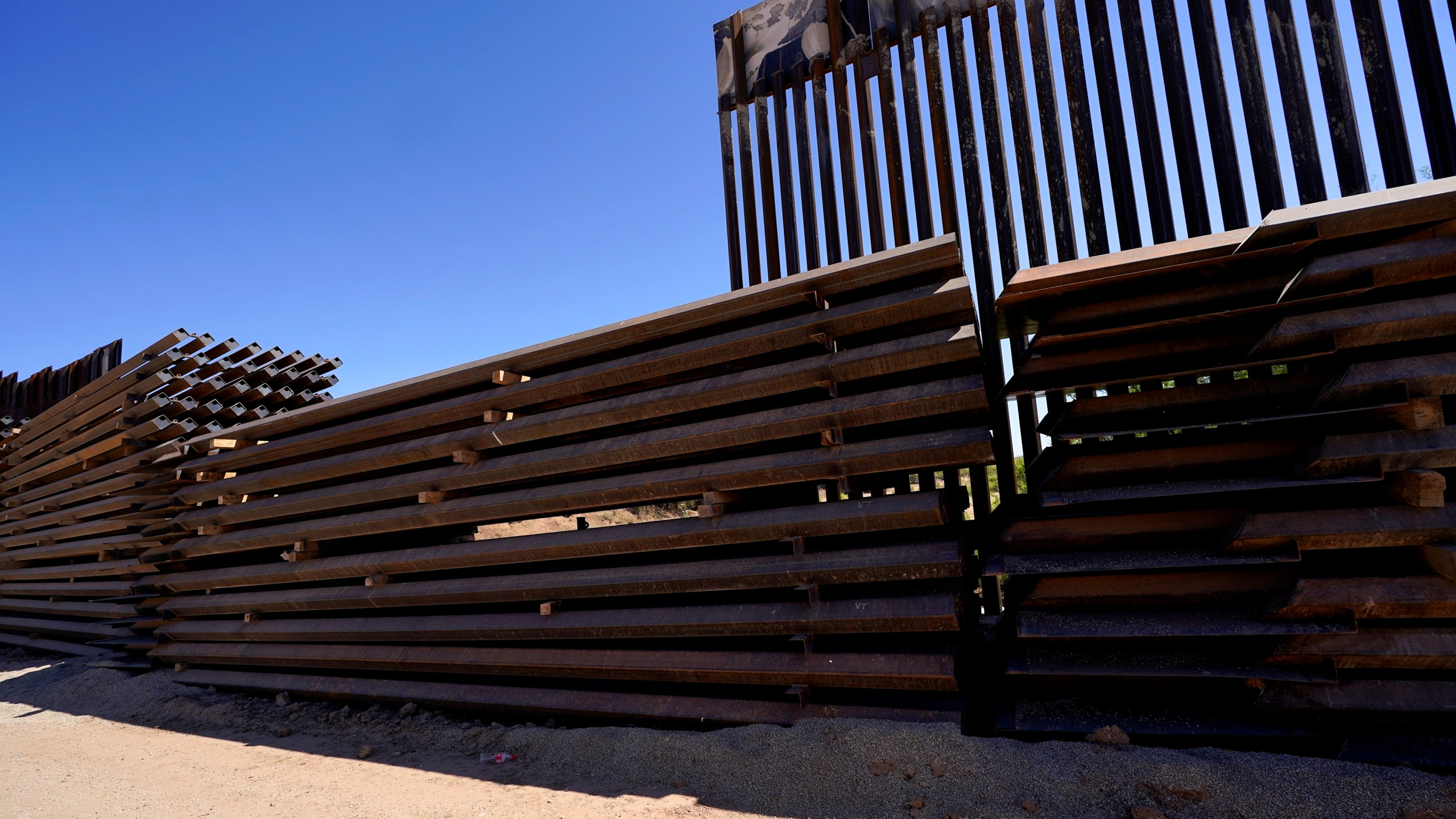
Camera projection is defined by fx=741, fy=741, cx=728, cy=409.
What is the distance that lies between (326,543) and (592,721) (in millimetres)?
3643

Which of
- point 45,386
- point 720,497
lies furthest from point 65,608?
point 720,497

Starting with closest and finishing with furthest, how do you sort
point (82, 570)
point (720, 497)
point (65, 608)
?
point (720, 497) → point (82, 570) → point (65, 608)

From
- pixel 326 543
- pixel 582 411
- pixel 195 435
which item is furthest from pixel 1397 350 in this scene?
pixel 195 435

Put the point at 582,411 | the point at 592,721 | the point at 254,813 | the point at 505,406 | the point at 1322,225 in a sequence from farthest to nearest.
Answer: the point at 505,406 < the point at 582,411 < the point at 592,721 < the point at 254,813 < the point at 1322,225

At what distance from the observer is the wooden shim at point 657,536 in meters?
4.07

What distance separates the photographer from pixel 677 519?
185 inches

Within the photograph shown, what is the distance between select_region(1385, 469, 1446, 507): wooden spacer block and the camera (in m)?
3.14

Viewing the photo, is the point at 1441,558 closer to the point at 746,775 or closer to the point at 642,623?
the point at 746,775

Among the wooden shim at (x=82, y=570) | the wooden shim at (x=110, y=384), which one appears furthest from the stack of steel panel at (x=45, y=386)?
the wooden shim at (x=82, y=570)

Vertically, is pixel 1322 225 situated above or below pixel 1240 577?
above

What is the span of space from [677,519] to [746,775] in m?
1.56

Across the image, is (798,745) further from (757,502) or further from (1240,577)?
(1240,577)

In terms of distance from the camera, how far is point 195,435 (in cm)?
877

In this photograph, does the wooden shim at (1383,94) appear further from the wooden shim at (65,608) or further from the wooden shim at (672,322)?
the wooden shim at (65,608)
